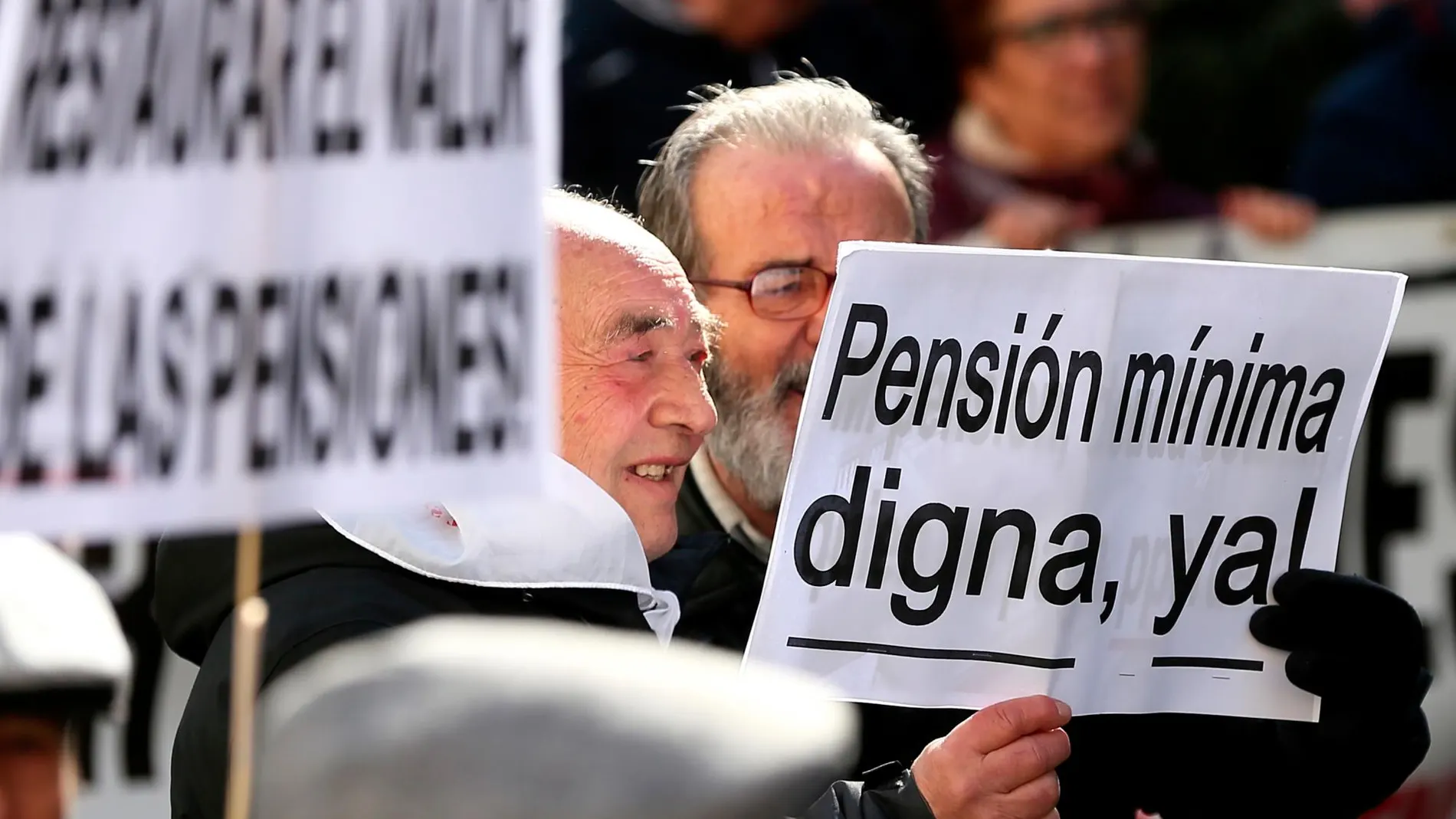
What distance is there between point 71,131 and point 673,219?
121 centimetres

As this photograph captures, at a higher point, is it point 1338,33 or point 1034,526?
point 1338,33

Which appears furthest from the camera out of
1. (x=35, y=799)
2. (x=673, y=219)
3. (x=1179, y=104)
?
(x=1179, y=104)

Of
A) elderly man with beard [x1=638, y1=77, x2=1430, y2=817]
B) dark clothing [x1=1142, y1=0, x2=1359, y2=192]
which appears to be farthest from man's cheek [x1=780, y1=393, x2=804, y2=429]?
dark clothing [x1=1142, y1=0, x2=1359, y2=192]

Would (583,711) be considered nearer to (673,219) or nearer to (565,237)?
(565,237)

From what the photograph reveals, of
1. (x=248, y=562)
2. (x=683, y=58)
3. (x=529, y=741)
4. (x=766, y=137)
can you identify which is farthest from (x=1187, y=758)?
(x=683, y=58)

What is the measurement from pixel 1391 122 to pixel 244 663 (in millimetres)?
3112

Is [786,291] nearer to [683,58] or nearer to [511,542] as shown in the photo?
[511,542]

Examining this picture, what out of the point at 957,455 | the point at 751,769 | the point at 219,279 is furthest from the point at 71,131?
the point at 751,769

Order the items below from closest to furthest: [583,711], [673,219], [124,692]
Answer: [583,711]
[673,219]
[124,692]

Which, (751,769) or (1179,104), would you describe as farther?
(1179,104)

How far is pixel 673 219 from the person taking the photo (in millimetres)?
2822

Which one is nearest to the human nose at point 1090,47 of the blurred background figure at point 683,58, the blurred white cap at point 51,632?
the blurred background figure at point 683,58

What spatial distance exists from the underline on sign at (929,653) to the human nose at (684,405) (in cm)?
42

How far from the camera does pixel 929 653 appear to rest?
6.51 ft
